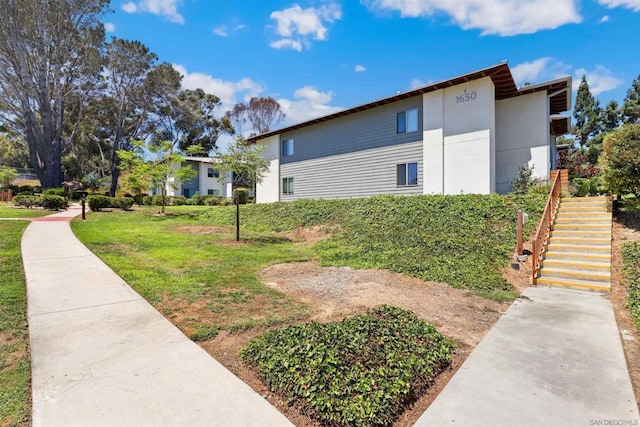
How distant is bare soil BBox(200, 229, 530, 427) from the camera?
9.79ft

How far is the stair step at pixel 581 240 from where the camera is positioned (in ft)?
25.4

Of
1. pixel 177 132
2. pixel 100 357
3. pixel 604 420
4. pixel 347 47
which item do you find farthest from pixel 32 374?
pixel 177 132

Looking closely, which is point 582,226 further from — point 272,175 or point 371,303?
point 272,175

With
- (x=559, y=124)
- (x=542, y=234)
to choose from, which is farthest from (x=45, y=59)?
(x=559, y=124)

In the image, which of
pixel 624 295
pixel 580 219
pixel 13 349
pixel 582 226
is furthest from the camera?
pixel 580 219

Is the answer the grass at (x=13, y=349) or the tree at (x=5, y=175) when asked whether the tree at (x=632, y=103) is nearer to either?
the grass at (x=13, y=349)

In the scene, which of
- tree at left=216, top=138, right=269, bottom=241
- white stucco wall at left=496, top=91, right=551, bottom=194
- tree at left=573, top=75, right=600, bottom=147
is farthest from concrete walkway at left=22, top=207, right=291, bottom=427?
tree at left=573, top=75, right=600, bottom=147

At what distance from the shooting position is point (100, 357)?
3.17m

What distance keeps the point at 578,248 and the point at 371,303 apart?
6167mm

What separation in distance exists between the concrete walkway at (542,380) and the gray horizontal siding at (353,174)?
34.3ft

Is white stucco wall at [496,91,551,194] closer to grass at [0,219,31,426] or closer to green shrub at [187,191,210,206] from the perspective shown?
grass at [0,219,31,426]

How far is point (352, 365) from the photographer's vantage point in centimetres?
289

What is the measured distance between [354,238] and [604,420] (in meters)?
8.59

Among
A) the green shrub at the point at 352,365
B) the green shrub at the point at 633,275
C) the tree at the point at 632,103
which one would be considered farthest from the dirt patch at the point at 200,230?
the tree at the point at 632,103
